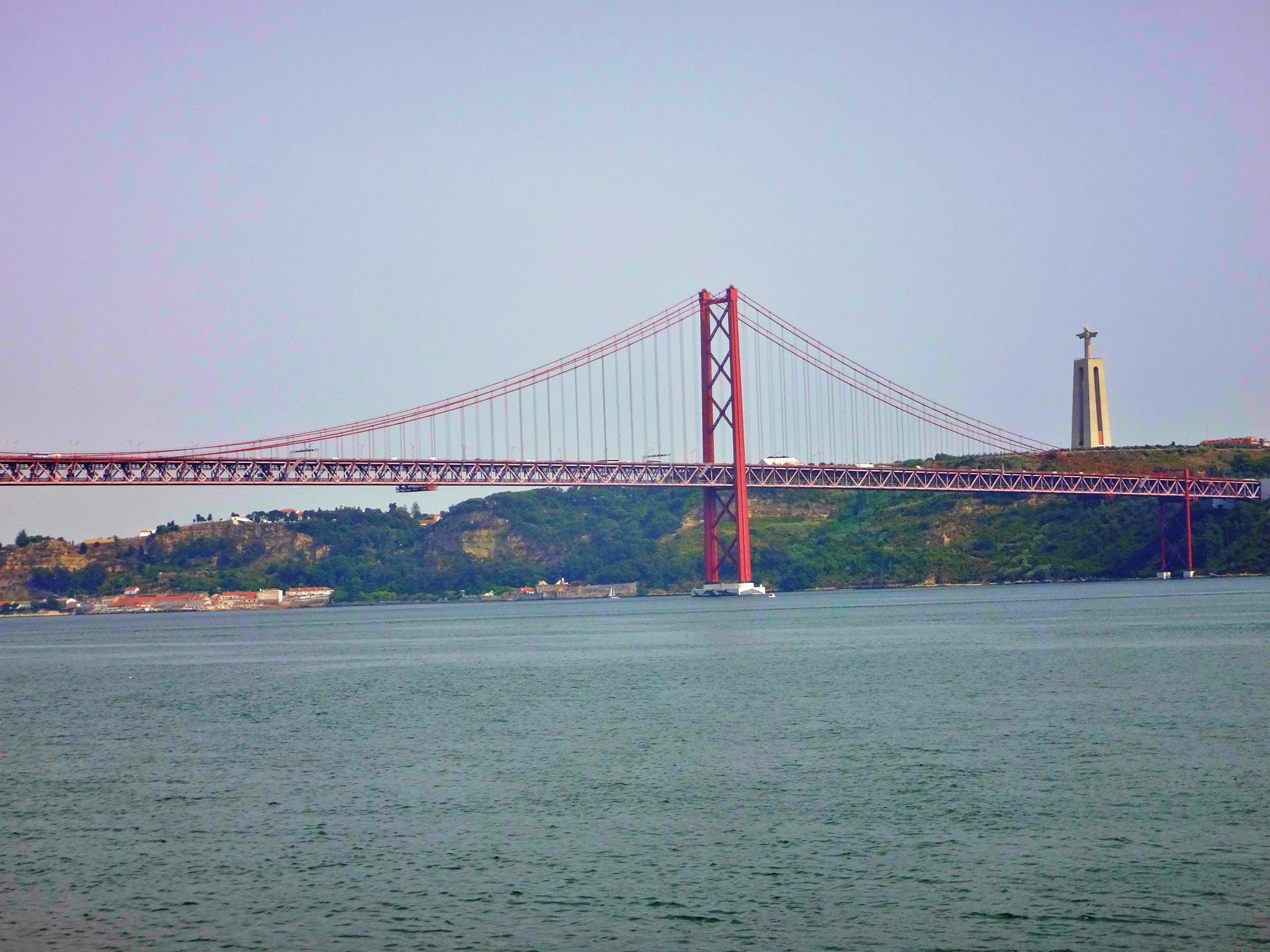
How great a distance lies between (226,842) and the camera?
16.9 m

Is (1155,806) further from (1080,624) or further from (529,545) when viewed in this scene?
(529,545)

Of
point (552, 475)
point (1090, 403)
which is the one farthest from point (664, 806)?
point (1090, 403)

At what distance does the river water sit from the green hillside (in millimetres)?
63039

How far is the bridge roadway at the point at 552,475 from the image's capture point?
6544 cm

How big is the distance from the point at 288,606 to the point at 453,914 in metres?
122

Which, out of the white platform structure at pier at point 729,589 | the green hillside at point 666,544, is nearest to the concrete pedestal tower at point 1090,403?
the green hillside at point 666,544

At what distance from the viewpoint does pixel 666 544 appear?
12769 centimetres

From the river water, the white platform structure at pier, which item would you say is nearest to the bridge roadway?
the white platform structure at pier

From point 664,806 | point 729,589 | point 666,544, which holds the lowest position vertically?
point 664,806

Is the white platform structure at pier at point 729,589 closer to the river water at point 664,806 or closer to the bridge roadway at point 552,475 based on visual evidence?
the bridge roadway at point 552,475

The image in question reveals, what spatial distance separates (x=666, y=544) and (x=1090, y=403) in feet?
118

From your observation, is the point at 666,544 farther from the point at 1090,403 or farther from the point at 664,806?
the point at 664,806

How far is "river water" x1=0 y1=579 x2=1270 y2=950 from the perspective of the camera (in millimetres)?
13250

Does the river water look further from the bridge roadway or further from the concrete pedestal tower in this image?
the concrete pedestal tower
